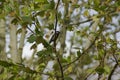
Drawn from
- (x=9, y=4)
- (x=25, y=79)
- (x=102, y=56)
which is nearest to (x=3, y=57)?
(x=25, y=79)

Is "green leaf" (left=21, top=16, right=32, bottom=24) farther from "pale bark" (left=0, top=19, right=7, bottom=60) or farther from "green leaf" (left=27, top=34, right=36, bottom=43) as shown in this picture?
"pale bark" (left=0, top=19, right=7, bottom=60)

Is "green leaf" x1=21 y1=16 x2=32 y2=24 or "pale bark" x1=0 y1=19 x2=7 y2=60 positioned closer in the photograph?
"green leaf" x1=21 y1=16 x2=32 y2=24

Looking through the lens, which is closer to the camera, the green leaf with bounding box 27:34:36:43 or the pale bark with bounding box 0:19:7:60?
the green leaf with bounding box 27:34:36:43

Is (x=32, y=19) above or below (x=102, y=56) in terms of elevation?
above

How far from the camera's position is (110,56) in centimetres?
235

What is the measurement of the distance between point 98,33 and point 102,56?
0.77 ft

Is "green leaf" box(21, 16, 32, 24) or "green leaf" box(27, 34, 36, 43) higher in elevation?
"green leaf" box(21, 16, 32, 24)

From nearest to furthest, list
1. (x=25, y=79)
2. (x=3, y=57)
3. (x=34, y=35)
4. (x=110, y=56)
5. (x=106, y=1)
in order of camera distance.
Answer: (x=34, y=35)
(x=25, y=79)
(x=110, y=56)
(x=106, y=1)
(x=3, y=57)

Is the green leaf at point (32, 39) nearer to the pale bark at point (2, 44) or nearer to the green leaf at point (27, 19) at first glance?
the green leaf at point (27, 19)

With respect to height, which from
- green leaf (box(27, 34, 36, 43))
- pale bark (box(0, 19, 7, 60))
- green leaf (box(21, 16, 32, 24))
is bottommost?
pale bark (box(0, 19, 7, 60))

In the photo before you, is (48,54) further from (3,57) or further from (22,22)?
(3,57)

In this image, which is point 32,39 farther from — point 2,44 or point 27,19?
point 2,44

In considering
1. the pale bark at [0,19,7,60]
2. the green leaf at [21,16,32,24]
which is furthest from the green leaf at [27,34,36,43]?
the pale bark at [0,19,7,60]

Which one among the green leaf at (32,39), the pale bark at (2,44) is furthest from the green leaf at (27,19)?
the pale bark at (2,44)
